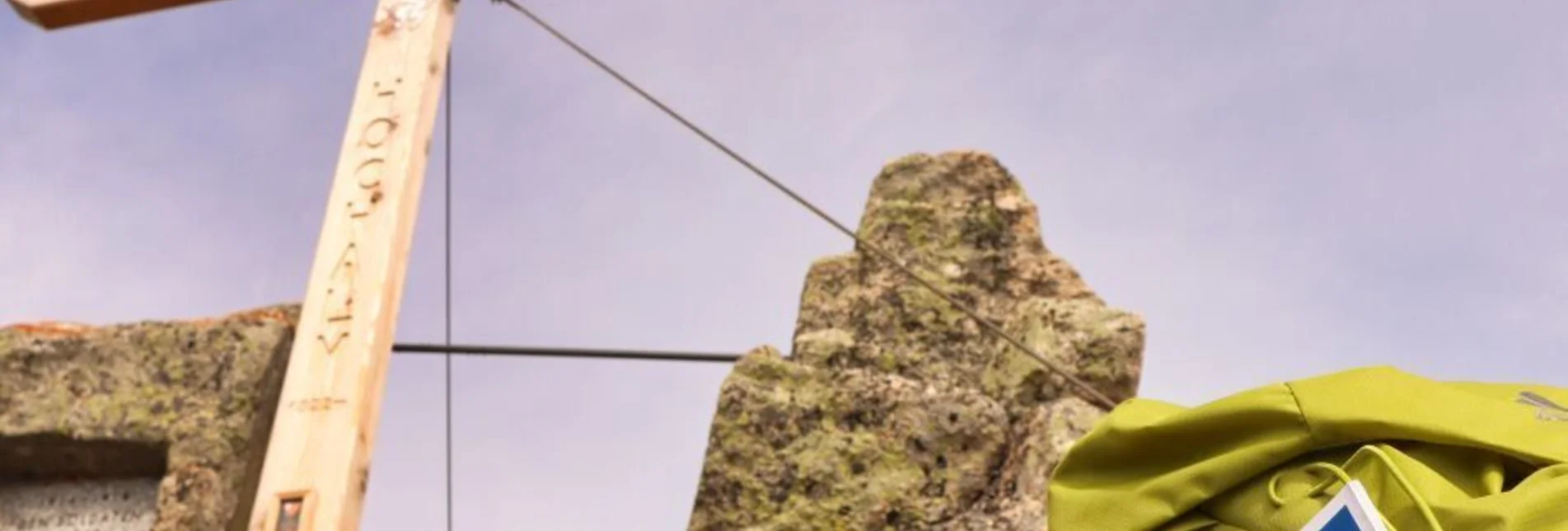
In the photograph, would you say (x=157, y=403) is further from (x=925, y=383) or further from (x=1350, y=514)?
(x=1350, y=514)

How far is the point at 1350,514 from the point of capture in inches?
47.5

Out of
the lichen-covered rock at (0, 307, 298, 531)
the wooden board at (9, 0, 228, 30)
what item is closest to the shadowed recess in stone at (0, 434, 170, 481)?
the lichen-covered rock at (0, 307, 298, 531)

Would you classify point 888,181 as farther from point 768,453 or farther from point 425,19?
point 425,19

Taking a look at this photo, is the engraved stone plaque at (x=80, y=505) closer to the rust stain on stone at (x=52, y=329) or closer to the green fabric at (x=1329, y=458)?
the rust stain on stone at (x=52, y=329)

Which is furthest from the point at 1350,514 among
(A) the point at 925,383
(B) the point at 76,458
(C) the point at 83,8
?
(C) the point at 83,8

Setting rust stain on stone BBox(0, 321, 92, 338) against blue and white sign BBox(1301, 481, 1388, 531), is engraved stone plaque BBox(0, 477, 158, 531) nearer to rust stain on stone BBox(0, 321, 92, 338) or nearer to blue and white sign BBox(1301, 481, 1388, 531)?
rust stain on stone BBox(0, 321, 92, 338)

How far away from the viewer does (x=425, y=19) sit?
11.8 ft

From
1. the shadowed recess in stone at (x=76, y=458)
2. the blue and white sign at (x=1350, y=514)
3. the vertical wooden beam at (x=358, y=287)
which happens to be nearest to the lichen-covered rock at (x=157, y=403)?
the shadowed recess in stone at (x=76, y=458)

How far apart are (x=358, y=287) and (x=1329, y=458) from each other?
2.27m

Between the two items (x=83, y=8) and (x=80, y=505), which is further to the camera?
(x=83, y=8)

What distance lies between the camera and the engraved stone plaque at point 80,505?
3.20 meters

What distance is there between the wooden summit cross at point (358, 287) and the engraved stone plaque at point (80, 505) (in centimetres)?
28

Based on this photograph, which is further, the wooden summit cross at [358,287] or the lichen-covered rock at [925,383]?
the wooden summit cross at [358,287]

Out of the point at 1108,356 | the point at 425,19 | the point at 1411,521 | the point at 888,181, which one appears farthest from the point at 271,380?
the point at 1411,521
